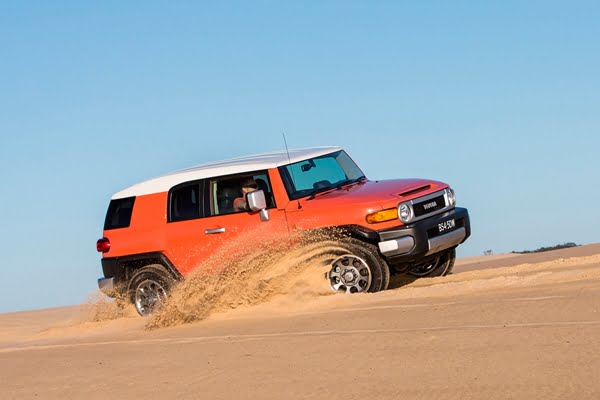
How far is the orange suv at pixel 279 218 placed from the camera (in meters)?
11.3

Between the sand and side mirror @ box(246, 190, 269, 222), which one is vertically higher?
side mirror @ box(246, 190, 269, 222)

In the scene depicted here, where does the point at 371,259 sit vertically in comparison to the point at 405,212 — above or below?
below

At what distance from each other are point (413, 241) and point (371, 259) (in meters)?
0.48

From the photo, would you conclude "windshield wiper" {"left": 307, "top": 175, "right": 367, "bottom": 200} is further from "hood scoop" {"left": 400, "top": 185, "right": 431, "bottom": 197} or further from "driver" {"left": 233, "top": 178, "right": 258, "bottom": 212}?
"hood scoop" {"left": 400, "top": 185, "right": 431, "bottom": 197}

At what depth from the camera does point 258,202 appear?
11695 millimetres

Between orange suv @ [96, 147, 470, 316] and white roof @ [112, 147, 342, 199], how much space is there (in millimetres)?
14

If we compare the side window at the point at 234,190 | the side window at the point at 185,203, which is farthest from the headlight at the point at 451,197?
the side window at the point at 185,203

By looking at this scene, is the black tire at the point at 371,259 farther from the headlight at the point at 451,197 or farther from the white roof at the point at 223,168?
the white roof at the point at 223,168

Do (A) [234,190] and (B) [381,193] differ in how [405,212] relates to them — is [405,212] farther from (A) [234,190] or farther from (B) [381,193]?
(A) [234,190]

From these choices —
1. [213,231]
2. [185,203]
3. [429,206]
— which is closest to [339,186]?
[429,206]

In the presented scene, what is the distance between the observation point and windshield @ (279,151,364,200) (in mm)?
11977

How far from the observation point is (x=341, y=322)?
9.69 metres

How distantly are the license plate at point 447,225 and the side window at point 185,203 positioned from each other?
9.06 ft

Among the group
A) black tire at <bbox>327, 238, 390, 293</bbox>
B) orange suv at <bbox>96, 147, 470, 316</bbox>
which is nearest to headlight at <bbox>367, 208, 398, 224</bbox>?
orange suv at <bbox>96, 147, 470, 316</bbox>
